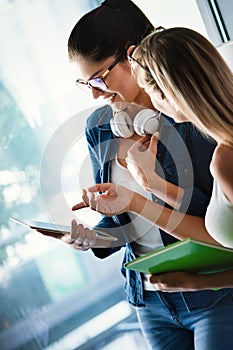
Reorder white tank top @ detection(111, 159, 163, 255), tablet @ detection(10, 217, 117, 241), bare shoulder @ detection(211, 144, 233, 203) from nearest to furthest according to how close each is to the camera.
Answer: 1. bare shoulder @ detection(211, 144, 233, 203)
2. tablet @ detection(10, 217, 117, 241)
3. white tank top @ detection(111, 159, 163, 255)

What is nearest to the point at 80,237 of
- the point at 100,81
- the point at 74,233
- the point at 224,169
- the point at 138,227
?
the point at 74,233

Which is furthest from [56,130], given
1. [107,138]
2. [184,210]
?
[184,210]

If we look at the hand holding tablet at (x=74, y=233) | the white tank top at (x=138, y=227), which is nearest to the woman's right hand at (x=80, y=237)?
the hand holding tablet at (x=74, y=233)

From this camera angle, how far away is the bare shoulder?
1.01 m

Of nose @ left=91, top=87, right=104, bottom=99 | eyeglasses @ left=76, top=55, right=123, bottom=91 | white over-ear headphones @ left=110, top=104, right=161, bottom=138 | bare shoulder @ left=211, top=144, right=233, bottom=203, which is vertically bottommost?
bare shoulder @ left=211, top=144, right=233, bottom=203

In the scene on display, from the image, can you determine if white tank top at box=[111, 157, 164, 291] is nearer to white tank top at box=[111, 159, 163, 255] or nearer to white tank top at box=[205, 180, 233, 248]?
white tank top at box=[111, 159, 163, 255]

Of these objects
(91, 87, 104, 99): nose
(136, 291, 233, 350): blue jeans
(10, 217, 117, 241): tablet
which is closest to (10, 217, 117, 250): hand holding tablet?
(10, 217, 117, 241): tablet

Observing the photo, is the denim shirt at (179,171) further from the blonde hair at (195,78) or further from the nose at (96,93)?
the blonde hair at (195,78)

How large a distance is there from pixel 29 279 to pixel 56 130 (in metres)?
0.59

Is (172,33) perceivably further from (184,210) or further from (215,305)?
(215,305)

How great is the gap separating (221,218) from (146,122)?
1.39 feet

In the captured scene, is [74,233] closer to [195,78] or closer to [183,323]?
[183,323]

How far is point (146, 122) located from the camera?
55.6 inches

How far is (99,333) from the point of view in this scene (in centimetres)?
244
